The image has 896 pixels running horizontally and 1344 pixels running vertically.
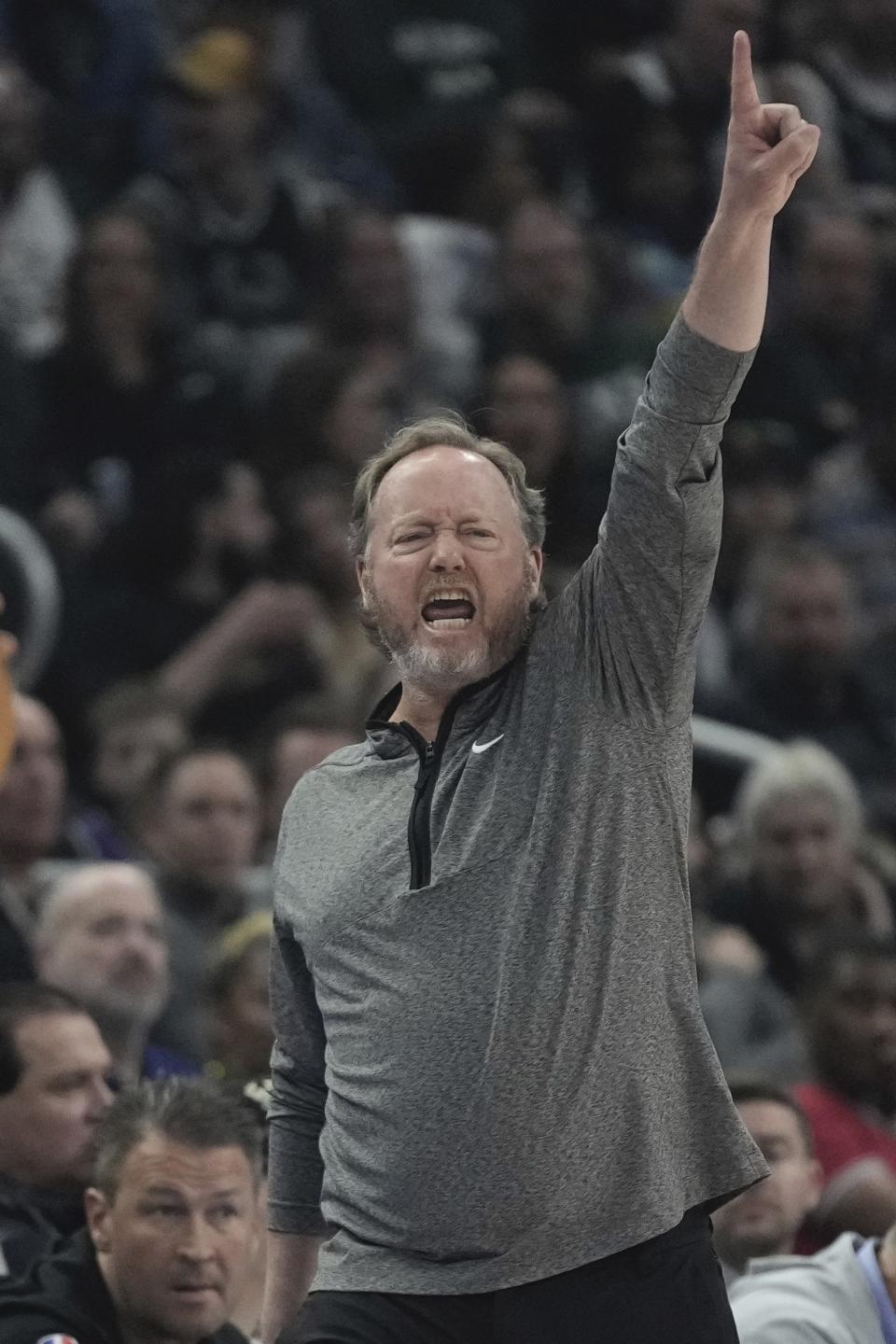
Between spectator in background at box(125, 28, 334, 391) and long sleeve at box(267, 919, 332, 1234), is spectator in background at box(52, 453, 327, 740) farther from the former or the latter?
long sleeve at box(267, 919, 332, 1234)

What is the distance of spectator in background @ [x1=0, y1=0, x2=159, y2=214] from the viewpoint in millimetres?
7965

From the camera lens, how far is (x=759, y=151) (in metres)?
2.37

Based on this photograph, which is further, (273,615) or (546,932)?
(273,615)

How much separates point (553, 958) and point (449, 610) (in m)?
0.41

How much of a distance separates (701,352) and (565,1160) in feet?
2.56

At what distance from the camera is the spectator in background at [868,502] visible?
7.71 metres

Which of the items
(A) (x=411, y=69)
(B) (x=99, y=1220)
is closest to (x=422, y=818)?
(B) (x=99, y=1220)

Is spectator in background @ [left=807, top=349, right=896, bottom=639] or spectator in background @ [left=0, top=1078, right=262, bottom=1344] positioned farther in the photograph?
spectator in background @ [left=807, top=349, right=896, bottom=639]

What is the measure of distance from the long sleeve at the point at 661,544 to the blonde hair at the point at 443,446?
177 millimetres

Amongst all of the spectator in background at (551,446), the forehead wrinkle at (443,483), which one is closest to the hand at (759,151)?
the forehead wrinkle at (443,483)

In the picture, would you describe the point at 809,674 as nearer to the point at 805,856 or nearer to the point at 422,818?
the point at 805,856

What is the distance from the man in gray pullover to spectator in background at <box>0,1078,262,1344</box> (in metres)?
0.88

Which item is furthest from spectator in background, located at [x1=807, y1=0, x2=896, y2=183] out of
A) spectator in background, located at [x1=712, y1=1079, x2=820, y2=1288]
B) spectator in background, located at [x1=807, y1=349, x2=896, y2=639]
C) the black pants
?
the black pants

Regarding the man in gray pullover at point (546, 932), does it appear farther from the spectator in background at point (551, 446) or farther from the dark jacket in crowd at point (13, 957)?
the spectator in background at point (551, 446)
